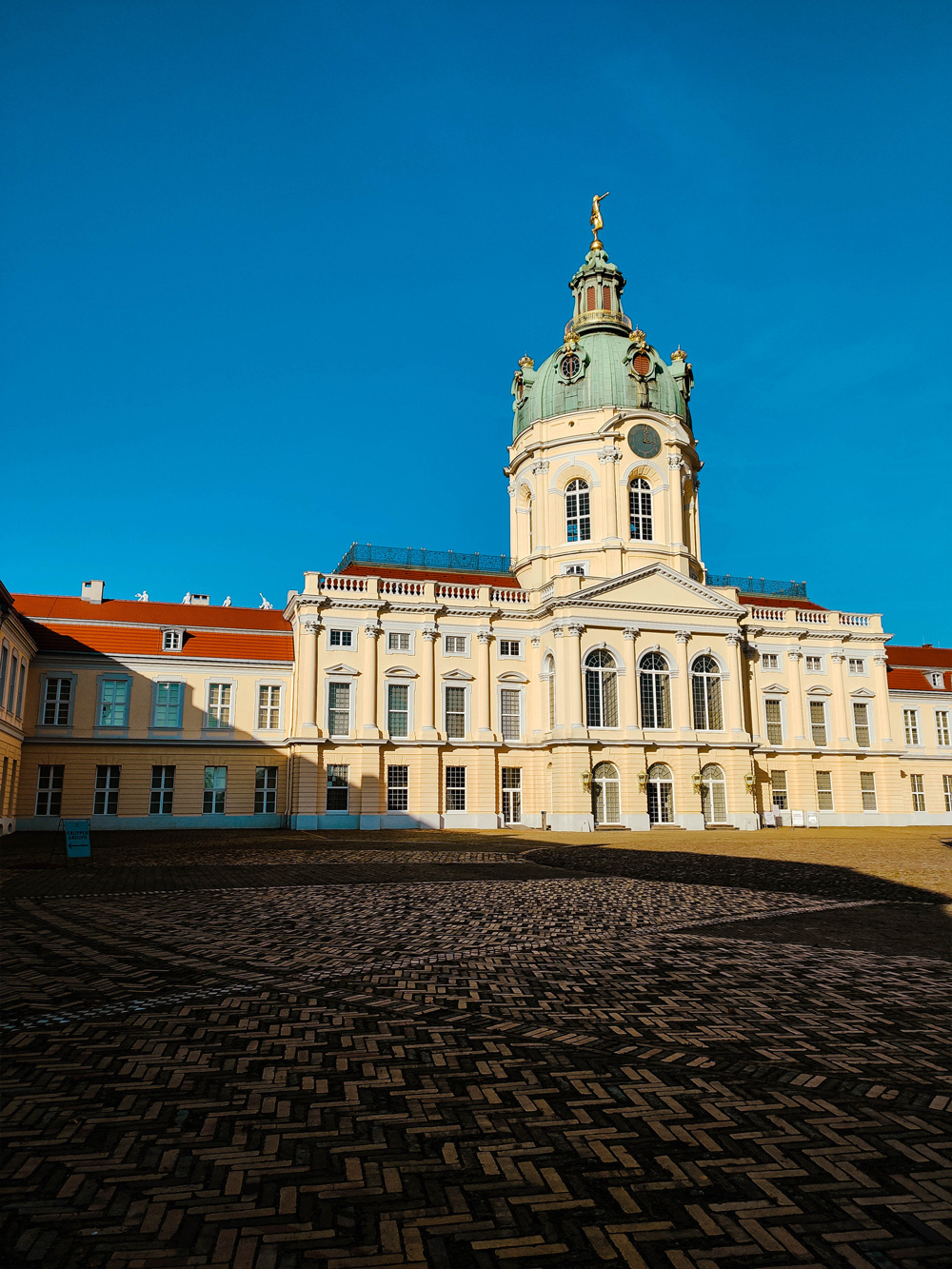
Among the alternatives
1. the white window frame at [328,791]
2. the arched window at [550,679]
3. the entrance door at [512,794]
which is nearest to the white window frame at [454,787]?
the entrance door at [512,794]

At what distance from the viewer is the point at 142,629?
45094 millimetres

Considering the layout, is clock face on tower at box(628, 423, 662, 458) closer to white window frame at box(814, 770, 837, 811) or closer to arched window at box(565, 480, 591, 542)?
arched window at box(565, 480, 591, 542)

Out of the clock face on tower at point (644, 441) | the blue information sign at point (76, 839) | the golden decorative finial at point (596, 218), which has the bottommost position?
the blue information sign at point (76, 839)

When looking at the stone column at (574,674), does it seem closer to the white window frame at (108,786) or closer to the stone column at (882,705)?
the stone column at (882,705)

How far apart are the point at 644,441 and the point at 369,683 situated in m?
22.9

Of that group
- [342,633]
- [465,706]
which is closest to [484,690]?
[465,706]

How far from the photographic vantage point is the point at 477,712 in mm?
46812

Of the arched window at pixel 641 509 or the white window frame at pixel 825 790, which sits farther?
the white window frame at pixel 825 790

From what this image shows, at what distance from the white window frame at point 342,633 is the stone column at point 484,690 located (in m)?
6.97

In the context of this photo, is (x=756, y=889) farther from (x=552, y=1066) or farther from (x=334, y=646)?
(x=334, y=646)

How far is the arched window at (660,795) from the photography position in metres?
46.4

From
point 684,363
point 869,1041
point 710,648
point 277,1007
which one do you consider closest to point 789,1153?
point 869,1041

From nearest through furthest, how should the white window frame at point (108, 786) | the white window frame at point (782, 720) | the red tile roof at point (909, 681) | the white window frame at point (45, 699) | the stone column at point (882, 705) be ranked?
the white window frame at point (45, 699) → the white window frame at point (108, 786) → the white window frame at point (782, 720) → the stone column at point (882, 705) → the red tile roof at point (909, 681)

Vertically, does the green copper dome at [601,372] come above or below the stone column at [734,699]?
Answer: above
